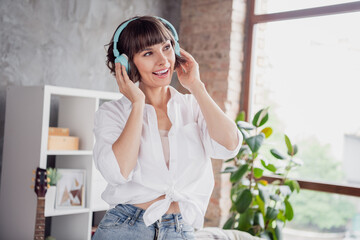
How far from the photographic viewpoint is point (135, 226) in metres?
1.46

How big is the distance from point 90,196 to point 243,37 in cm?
216

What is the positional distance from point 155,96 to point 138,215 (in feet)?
1.48

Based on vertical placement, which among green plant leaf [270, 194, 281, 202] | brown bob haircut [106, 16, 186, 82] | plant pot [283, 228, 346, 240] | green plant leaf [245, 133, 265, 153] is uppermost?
brown bob haircut [106, 16, 186, 82]

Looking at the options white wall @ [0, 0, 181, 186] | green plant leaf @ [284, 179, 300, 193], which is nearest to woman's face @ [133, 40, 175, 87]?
white wall @ [0, 0, 181, 186]

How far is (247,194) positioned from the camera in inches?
141

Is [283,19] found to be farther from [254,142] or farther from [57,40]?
[57,40]

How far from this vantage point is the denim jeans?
1.45 m

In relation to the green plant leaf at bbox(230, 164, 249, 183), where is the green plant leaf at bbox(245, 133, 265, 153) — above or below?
above

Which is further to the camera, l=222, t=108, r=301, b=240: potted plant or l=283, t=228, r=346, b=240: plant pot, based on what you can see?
l=283, t=228, r=346, b=240: plant pot

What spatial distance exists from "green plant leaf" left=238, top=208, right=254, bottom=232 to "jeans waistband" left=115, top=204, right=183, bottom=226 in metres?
2.22

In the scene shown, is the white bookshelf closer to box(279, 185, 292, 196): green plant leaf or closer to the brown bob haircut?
box(279, 185, 292, 196): green plant leaf

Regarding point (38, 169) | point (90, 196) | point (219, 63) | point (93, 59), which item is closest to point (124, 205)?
point (38, 169)

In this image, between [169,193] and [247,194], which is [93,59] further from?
[169,193]

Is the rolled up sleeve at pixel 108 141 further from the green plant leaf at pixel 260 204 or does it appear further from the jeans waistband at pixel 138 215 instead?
the green plant leaf at pixel 260 204
